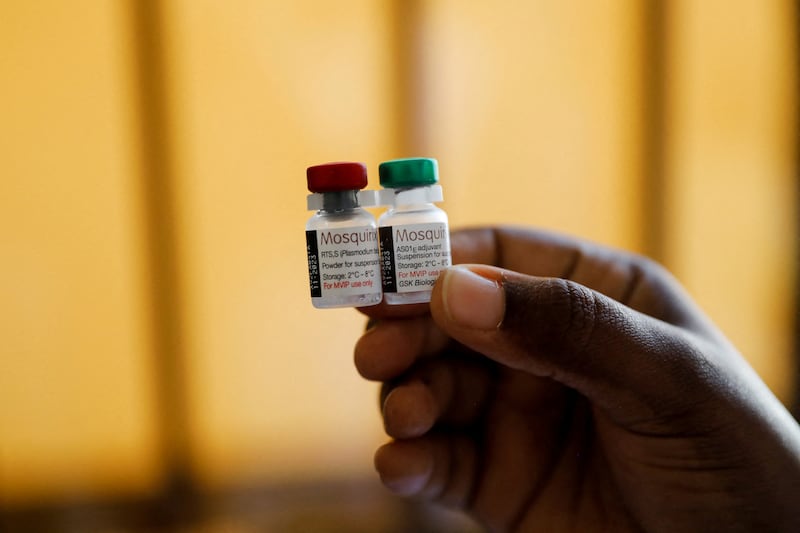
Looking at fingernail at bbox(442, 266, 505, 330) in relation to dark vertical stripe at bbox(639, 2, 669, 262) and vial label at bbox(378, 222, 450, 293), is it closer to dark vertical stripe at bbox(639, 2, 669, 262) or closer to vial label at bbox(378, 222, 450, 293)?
vial label at bbox(378, 222, 450, 293)

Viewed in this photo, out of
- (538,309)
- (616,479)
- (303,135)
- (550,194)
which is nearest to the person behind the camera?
(538,309)

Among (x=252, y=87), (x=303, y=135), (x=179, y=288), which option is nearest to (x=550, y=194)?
(x=303, y=135)

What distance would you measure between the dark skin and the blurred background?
0.92 metres

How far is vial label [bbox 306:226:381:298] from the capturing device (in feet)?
2.43

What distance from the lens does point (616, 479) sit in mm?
976

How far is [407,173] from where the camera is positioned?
2.50ft

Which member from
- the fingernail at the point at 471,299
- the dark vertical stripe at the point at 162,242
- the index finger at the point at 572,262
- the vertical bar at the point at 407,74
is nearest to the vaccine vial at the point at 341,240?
the fingernail at the point at 471,299

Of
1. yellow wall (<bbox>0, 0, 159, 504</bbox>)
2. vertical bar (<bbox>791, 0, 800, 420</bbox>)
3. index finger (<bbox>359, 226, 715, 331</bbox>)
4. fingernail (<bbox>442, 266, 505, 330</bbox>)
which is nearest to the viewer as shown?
fingernail (<bbox>442, 266, 505, 330</bbox>)

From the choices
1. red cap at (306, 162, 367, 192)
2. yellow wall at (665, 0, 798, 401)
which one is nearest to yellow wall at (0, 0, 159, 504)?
red cap at (306, 162, 367, 192)

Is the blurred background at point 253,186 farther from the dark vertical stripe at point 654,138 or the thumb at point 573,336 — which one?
the thumb at point 573,336

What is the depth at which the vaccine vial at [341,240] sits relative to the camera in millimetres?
741

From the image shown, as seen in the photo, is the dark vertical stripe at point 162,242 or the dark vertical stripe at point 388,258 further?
the dark vertical stripe at point 162,242

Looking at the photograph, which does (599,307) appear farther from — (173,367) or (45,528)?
(45,528)

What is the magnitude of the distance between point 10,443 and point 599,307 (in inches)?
81.9
